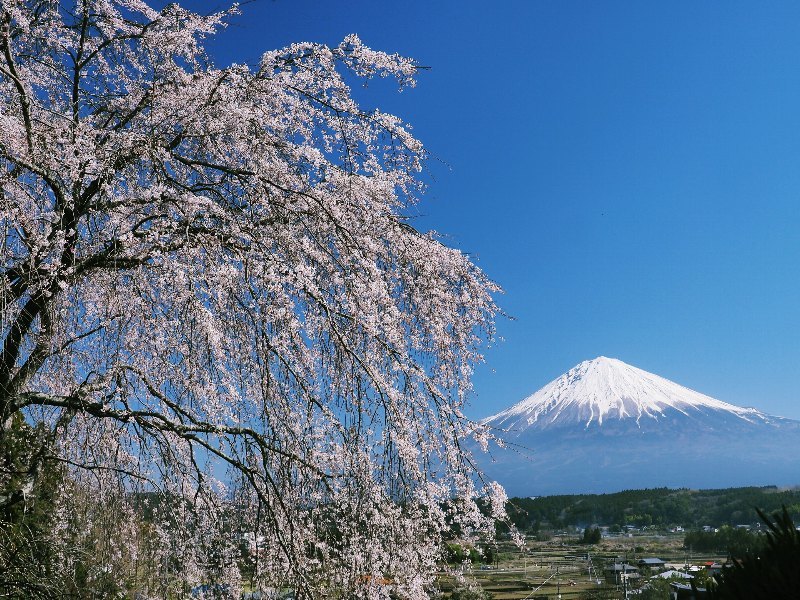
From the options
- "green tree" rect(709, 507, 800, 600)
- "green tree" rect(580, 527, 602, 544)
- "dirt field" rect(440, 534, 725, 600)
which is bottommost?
"dirt field" rect(440, 534, 725, 600)

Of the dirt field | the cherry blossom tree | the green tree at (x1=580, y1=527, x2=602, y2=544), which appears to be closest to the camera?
the cherry blossom tree

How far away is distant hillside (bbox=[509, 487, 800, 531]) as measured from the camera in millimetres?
87750

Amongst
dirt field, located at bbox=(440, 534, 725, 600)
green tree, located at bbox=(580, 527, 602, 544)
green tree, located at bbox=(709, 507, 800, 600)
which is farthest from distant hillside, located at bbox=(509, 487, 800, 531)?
green tree, located at bbox=(709, 507, 800, 600)

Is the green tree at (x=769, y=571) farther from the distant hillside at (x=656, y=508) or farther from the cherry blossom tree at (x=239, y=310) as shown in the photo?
the distant hillside at (x=656, y=508)

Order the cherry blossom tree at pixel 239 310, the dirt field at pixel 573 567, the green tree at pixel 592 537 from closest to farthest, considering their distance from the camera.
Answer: the cherry blossom tree at pixel 239 310
the dirt field at pixel 573 567
the green tree at pixel 592 537

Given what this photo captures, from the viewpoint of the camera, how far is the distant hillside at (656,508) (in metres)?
87.8

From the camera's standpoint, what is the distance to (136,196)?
125 inches

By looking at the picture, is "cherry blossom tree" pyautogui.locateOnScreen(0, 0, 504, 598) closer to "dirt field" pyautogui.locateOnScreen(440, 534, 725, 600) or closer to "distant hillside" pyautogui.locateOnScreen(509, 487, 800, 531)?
"dirt field" pyautogui.locateOnScreen(440, 534, 725, 600)

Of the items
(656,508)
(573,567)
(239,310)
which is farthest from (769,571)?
(656,508)

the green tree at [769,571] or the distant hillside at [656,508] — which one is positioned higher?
the green tree at [769,571]

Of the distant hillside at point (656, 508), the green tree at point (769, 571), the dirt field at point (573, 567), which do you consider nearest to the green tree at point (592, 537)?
the dirt field at point (573, 567)

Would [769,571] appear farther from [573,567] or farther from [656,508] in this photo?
[656,508]

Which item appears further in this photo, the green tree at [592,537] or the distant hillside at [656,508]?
the distant hillside at [656,508]

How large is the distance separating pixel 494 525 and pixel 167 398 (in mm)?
2109
